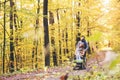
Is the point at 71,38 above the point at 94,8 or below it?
below

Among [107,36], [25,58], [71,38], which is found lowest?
[25,58]

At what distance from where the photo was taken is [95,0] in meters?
27.9

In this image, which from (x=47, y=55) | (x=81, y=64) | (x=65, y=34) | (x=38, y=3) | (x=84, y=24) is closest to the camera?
(x=81, y=64)

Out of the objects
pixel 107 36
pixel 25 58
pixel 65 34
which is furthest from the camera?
pixel 25 58

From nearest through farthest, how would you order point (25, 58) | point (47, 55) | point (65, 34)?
1. point (47, 55)
2. point (65, 34)
3. point (25, 58)

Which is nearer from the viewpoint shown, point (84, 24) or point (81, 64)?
point (81, 64)

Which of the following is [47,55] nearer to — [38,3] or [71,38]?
[38,3]

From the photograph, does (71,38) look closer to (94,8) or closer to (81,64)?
(94,8)

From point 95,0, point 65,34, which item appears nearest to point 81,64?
point 95,0

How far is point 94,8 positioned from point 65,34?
9.06m

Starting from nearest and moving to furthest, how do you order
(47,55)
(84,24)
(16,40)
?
(47,55)
(16,40)
(84,24)

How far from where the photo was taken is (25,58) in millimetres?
39094

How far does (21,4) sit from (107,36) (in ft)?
82.7

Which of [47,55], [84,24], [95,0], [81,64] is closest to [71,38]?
[84,24]
